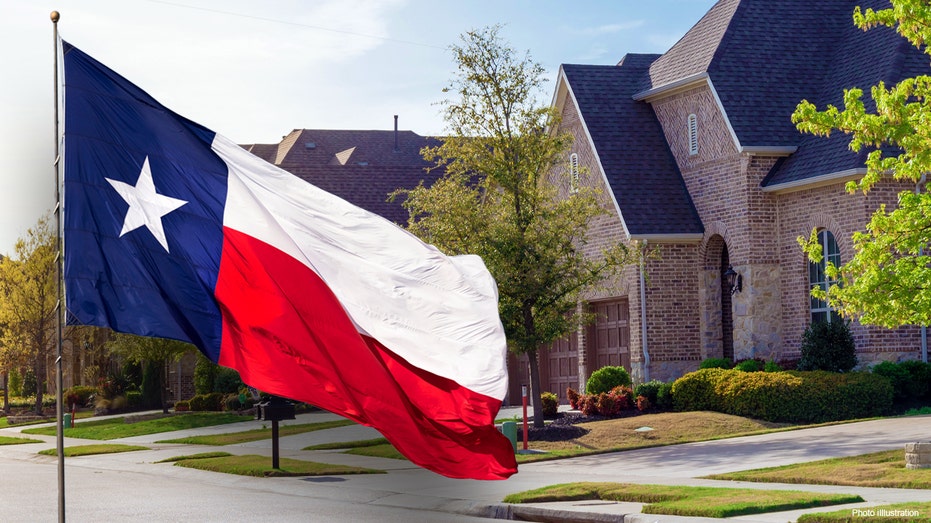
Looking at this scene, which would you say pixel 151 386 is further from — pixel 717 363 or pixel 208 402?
pixel 717 363

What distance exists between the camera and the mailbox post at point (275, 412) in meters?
21.1

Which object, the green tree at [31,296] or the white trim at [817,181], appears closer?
the white trim at [817,181]

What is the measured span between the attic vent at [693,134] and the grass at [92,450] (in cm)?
1551

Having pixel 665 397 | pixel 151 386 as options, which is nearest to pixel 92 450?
pixel 665 397

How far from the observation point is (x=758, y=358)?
28.4 m

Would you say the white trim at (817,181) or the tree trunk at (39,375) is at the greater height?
the white trim at (817,181)

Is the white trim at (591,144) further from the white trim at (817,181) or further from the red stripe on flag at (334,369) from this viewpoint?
the red stripe on flag at (334,369)

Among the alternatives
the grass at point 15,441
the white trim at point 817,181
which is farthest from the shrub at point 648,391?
the grass at point 15,441

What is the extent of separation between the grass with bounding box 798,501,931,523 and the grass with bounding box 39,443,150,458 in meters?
19.4

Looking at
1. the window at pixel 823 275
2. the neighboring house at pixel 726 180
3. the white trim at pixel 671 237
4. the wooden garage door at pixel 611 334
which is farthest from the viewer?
the wooden garage door at pixel 611 334

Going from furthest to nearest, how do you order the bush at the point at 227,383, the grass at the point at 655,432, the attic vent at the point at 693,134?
the bush at the point at 227,383
the attic vent at the point at 693,134
the grass at the point at 655,432

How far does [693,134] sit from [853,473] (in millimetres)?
16901

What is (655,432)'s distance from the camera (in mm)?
23891

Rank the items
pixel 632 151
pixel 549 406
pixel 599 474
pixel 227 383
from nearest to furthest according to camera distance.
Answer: pixel 599 474
pixel 549 406
pixel 632 151
pixel 227 383
